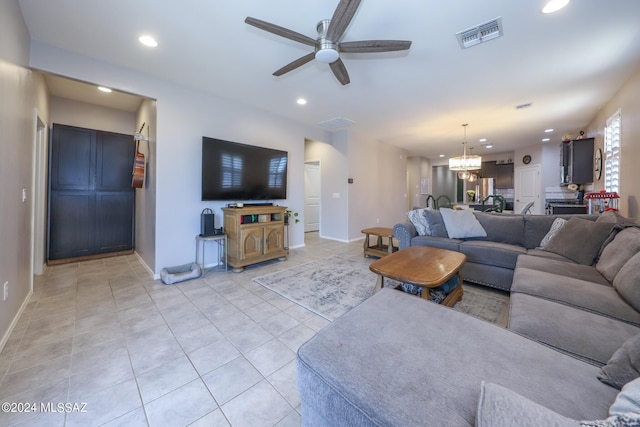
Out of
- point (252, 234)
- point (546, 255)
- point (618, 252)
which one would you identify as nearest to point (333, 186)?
point (252, 234)

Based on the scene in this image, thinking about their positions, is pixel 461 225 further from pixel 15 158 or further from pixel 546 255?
pixel 15 158

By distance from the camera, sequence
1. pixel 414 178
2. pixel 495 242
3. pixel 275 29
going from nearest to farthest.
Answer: pixel 275 29 → pixel 495 242 → pixel 414 178

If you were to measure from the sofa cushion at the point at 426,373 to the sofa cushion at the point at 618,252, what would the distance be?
157 cm

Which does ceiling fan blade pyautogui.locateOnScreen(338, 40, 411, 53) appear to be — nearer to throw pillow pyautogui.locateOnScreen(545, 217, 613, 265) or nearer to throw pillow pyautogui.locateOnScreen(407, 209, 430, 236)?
throw pillow pyautogui.locateOnScreen(407, 209, 430, 236)

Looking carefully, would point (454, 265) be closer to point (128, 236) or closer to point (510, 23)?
point (510, 23)

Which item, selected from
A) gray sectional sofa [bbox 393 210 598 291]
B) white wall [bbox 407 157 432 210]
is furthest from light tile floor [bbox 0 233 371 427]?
white wall [bbox 407 157 432 210]

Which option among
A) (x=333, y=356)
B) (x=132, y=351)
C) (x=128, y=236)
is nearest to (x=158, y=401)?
(x=132, y=351)

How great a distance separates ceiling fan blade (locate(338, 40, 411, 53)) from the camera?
6.20ft

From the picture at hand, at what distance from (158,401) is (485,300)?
2.92 meters

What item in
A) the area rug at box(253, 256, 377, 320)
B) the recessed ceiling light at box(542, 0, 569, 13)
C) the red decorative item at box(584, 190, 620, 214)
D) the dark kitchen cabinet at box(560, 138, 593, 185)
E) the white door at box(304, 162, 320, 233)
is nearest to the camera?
the recessed ceiling light at box(542, 0, 569, 13)

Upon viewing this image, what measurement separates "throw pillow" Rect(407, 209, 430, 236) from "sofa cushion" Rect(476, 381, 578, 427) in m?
3.07

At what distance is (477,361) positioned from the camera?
877mm

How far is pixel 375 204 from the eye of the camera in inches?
252

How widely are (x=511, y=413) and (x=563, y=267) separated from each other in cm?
233
